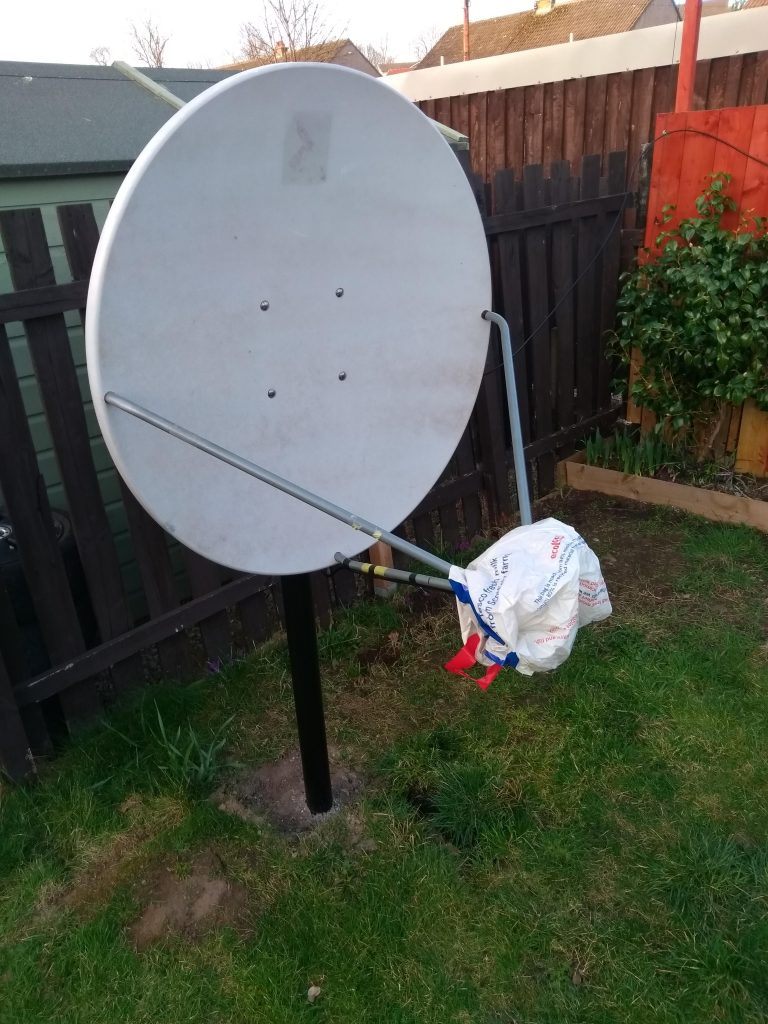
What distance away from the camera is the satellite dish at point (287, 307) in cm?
137

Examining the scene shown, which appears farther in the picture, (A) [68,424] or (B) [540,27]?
(B) [540,27]

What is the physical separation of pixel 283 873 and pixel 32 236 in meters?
1.92

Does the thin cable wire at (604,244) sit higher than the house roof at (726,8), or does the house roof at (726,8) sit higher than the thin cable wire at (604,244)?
the house roof at (726,8)

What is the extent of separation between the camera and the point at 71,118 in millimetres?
3189

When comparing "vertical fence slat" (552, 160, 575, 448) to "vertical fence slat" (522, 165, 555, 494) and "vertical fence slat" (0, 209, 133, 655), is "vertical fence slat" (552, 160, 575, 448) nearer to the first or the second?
"vertical fence slat" (522, 165, 555, 494)

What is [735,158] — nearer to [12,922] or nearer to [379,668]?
[379,668]

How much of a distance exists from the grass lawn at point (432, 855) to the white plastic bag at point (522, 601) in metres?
0.84

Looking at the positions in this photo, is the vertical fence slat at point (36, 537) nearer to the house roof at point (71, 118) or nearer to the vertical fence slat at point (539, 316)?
the house roof at point (71, 118)

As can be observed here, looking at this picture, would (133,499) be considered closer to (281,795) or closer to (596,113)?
(281,795)

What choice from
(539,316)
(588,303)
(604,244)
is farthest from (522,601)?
(604,244)

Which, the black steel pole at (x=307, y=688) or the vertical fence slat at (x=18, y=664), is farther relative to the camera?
the vertical fence slat at (x=18, y=664)

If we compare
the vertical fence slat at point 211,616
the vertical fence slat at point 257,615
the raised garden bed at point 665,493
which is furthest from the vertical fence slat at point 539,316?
the vertical fence slat at point 211,616

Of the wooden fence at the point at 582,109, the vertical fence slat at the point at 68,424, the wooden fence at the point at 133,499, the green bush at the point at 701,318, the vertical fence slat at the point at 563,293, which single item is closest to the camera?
the vertical fence slat at the point at 68,424

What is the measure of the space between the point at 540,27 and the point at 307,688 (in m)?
34.1
